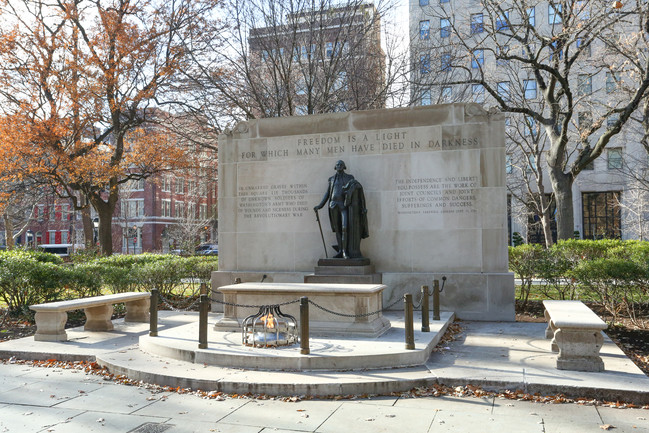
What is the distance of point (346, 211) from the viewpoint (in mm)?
13047

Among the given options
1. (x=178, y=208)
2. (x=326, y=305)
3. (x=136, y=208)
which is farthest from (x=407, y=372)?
(x=178, y=208)

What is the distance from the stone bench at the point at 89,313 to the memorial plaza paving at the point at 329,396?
1.11 m

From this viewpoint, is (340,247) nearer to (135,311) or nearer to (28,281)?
(135,311)

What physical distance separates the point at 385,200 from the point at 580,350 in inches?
267

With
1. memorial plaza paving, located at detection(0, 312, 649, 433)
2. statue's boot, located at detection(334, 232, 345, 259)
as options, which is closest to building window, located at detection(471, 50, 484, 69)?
statue's boot, located at detection(334, 232, 345, 259)

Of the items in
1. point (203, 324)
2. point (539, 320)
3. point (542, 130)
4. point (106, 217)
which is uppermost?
point (542, 130)

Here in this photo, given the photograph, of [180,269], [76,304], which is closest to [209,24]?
[180,269]

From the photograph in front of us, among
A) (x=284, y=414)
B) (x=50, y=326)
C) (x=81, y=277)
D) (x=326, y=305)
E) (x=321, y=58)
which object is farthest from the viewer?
(x=321, y=58)

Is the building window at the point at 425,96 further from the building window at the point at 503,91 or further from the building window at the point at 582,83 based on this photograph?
the building window at the point at 582,83

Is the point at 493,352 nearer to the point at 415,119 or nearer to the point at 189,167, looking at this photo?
the point at 415,119

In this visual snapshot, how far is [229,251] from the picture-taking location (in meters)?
15.0

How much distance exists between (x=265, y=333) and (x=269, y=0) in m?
13.9

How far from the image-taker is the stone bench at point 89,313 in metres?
10.7

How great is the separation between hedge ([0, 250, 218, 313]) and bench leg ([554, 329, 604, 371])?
11203 mm
